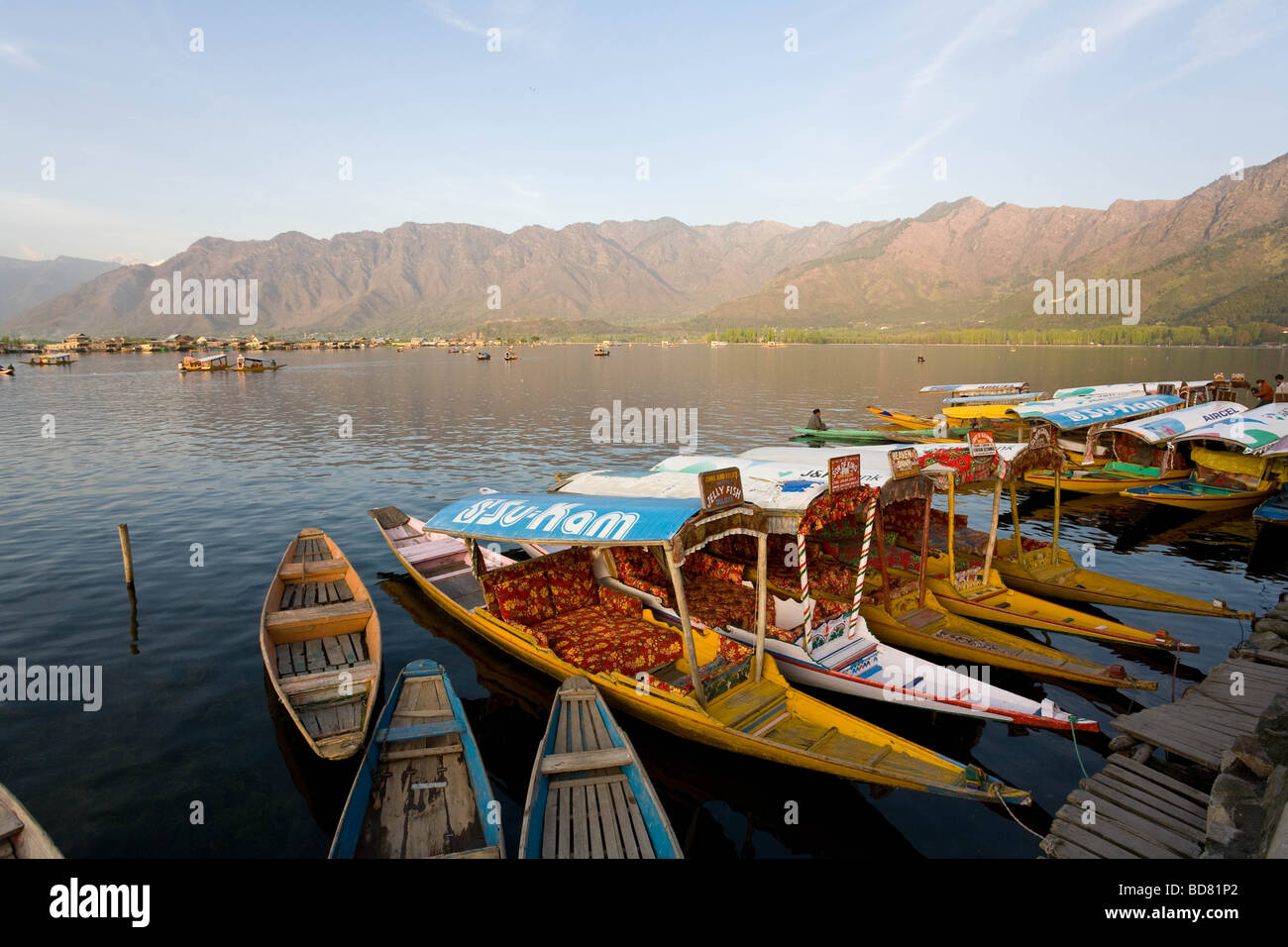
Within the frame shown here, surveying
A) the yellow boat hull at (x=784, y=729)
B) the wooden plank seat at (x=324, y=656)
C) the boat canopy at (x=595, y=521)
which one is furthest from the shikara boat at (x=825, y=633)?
the wooden plank seat at (x=324, y=656)

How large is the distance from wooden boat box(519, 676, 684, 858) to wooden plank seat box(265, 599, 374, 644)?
6750 millimetres

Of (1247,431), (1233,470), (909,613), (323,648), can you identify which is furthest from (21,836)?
(1233,470)

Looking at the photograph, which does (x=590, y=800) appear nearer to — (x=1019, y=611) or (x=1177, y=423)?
(x=1019, y=611)

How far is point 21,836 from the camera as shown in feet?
24.2

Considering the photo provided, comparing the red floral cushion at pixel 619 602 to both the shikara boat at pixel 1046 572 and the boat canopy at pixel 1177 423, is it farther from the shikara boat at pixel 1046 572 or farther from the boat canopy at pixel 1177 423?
the boat canopy at pixel 1177 423

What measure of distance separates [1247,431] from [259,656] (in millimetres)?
36475

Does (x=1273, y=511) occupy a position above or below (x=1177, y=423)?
below

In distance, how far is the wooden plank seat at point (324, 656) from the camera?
42.3ft

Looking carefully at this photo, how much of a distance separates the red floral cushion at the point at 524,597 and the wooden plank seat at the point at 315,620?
314 centimetres

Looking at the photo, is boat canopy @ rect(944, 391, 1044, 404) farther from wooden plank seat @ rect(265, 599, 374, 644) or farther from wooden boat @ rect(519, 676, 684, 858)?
wooden plank seat @ rect(265, 599, 374, 644)

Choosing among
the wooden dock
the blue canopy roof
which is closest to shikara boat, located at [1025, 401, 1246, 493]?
the wooden dock

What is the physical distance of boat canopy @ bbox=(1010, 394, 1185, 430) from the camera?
29.3 metres

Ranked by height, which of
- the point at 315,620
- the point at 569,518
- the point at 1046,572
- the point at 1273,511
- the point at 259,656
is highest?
the point at 569,518
